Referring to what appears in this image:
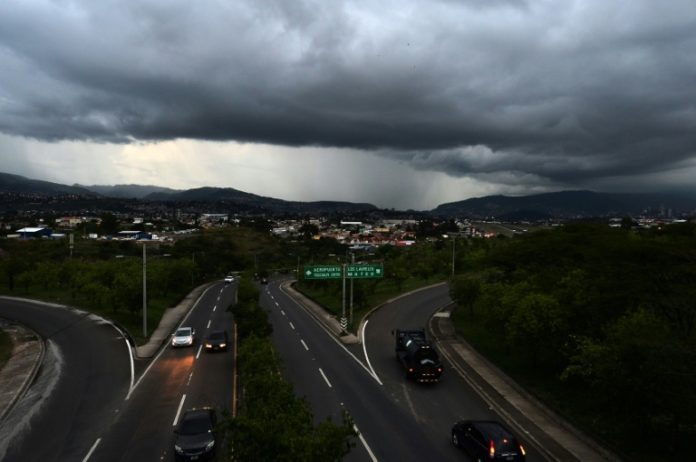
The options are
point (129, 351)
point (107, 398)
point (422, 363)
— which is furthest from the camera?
point (129, 351)

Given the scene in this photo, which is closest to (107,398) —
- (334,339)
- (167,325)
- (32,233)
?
(334,339)

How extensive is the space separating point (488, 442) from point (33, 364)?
98.9 feet

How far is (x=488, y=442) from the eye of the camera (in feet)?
57.7

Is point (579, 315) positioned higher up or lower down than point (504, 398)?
higher up

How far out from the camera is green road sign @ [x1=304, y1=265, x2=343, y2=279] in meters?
46.4

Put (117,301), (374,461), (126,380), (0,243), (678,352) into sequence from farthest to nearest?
(0,243) → (117,301) → (126,380) → (374,461) → (678,352)

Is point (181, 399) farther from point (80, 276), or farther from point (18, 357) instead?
point (80, 276)

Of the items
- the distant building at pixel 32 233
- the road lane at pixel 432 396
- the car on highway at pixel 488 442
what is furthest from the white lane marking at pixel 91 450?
the distant building at pixel 32 233

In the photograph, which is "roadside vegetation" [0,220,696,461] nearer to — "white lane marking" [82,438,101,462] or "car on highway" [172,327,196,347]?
"car on highway" [172,327,196,347]

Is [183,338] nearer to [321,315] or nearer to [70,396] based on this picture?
[70,396]

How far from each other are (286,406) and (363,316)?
1484 inches

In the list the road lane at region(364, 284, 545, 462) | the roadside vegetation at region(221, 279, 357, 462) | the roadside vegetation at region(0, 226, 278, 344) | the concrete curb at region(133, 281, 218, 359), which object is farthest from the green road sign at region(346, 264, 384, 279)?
the roadside vegetation at region(221, 279, 357, 462)

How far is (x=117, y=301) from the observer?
47.4 metres

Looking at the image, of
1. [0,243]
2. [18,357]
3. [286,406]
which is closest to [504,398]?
→ [286,406]
